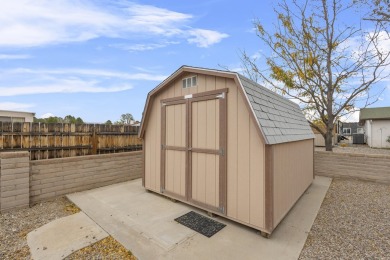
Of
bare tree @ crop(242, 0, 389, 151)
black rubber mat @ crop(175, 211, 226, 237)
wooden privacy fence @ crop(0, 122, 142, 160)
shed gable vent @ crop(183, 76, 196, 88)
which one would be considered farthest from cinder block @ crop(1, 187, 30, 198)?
bare tree @ crop(242, 0, 389, 151)

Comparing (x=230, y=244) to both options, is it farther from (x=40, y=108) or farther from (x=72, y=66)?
(x=40, y=108)

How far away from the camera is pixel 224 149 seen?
3.76 metres

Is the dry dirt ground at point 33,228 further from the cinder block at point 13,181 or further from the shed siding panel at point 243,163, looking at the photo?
the shed siding panel at point 243,163

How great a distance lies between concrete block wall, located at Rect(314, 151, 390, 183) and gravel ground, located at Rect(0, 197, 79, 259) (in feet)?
27.4

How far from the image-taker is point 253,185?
3340 mm

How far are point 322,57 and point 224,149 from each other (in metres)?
9.36

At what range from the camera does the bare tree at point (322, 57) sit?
9102mm

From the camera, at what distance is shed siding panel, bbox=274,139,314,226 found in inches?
134

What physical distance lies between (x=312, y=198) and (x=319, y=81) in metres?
7.11

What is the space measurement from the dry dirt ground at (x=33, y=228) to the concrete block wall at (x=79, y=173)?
319mm

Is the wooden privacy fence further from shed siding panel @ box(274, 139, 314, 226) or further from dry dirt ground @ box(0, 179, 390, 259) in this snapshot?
shed siding panel @ box(274, 139, 314, 226)

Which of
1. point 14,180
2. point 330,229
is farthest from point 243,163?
point 14,180

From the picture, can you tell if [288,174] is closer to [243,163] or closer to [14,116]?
[243,163]

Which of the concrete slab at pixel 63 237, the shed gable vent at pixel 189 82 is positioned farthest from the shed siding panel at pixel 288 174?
the concrete slab at pixel 63 237
